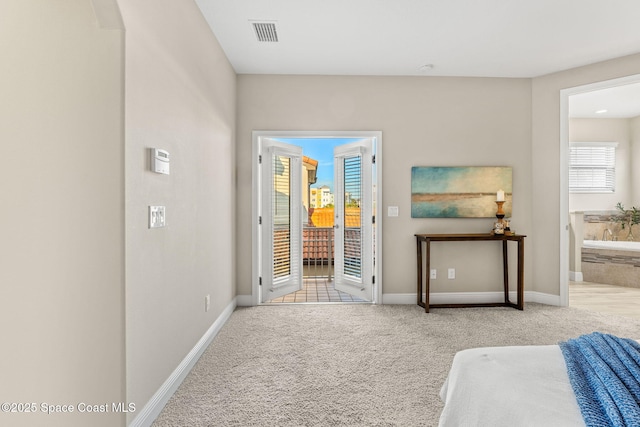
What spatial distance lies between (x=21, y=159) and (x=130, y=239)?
1.73ft

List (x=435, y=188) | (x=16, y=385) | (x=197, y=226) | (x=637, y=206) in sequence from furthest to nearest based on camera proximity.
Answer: (x=637, y=206)
(x=435, y=188)
(x=197, y=226)
(x=16, y=385)

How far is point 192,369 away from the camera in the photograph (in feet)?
7.97

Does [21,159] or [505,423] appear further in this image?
[21,159]

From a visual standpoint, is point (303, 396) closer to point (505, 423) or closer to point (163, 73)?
point (505, 423)

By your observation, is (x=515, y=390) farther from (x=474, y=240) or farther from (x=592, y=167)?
(x=592, y=167)

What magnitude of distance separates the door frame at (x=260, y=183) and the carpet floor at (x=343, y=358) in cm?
27

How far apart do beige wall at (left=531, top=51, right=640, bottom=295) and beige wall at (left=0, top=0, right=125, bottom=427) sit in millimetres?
4451

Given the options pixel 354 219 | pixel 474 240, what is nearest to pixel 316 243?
pixel 354 219

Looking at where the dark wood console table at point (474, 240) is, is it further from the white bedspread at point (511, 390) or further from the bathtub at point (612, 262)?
the white bedspread at point (511, 390)

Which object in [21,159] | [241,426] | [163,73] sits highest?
[163,73]

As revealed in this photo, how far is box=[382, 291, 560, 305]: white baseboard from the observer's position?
4.08 metres

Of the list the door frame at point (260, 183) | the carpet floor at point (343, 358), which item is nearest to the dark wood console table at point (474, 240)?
the carpet floor at point (343, 358)

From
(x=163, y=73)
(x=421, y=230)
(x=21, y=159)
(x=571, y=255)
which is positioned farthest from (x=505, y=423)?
(x=571, y=255)

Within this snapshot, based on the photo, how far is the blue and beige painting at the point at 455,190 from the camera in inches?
160
